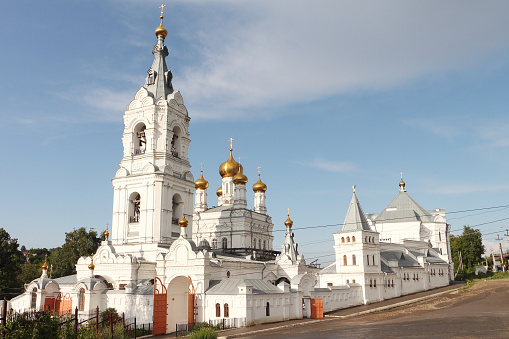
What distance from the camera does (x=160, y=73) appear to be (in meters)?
37.7

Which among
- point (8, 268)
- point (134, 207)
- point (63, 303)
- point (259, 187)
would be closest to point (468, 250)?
point (259, 187)

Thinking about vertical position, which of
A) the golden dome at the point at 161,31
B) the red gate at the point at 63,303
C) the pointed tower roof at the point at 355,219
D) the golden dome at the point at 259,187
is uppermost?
the golden dome at the point at 161,31

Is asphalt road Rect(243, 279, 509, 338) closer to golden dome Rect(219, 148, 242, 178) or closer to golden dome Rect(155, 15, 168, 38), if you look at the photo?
golden dome Rect(219, 148, 242, 178)

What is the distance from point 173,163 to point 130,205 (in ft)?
15.3

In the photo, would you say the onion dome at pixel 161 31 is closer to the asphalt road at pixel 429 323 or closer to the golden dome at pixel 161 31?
the golden dome at pixel 161 31

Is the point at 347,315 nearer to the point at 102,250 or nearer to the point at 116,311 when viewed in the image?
the point at 116,311

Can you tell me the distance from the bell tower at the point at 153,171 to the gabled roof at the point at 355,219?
1416cm

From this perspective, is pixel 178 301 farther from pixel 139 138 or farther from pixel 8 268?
pixel 8 268

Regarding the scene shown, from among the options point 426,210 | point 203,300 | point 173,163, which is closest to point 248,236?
point 173,163

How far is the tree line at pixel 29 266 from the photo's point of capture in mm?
41562

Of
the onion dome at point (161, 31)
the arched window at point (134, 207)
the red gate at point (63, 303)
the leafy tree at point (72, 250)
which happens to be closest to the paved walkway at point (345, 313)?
the red gate at point (63, 303)

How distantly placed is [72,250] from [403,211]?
129ft

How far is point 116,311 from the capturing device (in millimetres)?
28203

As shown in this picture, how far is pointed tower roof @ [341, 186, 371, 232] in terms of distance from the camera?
39688mm
